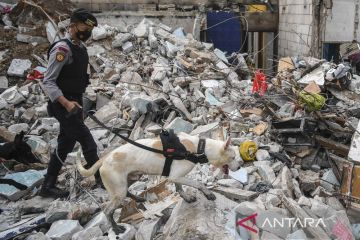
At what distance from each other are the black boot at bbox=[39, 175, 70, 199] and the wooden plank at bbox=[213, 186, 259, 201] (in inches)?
63.6

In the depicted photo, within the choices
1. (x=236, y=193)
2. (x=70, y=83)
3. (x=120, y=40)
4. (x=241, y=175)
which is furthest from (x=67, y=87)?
(x=120, y=40)

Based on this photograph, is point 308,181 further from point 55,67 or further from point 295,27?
point 295,27

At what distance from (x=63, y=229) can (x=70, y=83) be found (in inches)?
51.6

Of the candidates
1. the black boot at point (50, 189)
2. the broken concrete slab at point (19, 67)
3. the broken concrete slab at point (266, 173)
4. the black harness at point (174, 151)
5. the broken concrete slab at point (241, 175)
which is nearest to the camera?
the black harness at point (174, 151)

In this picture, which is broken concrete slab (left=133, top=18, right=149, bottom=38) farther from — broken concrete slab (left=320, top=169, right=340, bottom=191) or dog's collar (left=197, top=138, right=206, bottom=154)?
dog's collar (left=197, top=138, right=206, bottom=154)

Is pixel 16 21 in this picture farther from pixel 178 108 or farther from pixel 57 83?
pixel 57 83

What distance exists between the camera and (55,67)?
339 cm

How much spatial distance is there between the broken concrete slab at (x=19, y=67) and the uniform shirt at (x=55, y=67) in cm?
500

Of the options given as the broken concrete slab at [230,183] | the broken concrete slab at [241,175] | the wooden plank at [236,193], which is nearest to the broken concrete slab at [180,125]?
the broken concrete slab at [241,175]

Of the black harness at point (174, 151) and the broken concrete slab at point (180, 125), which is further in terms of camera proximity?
the broken concrete slab at point (180, 125)

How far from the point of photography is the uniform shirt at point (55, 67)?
337 cm

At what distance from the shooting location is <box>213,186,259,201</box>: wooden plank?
12.5ft

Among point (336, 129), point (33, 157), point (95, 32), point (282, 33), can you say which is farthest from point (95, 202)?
point (282, 33)

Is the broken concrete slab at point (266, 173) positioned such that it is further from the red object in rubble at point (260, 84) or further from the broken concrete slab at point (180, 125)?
the red object in rubble at point (260, 84)
